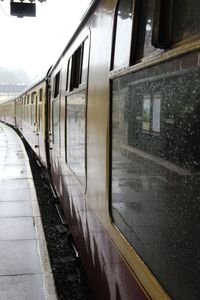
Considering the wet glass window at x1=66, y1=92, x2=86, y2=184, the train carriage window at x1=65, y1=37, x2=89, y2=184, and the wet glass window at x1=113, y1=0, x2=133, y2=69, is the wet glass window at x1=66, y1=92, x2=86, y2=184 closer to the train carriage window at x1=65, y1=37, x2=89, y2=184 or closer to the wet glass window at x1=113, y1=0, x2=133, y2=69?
the train carriage window at x1=65, y1=37, x2=89, y2=184

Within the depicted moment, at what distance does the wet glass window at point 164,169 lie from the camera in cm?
159

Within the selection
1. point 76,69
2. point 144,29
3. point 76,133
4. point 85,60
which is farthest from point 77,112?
point 144,29

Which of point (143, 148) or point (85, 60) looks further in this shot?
point (85, 60)

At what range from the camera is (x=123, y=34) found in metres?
2.51

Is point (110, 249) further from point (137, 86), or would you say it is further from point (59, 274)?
point (59, 274)

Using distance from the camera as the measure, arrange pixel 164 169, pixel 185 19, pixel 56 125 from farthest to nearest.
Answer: pixel 56 125, pixel 164 169, pixel 185 19

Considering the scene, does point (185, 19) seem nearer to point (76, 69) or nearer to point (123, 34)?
point (123, 34)

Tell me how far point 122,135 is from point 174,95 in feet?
2.64

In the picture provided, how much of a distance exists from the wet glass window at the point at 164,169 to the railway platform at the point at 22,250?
231 centimetres

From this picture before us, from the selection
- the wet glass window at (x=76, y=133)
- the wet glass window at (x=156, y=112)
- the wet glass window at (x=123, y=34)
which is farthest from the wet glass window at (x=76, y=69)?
the wet glass window at (x=156, y=112)

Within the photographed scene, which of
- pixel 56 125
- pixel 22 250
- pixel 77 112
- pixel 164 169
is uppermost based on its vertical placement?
pixel 77 112

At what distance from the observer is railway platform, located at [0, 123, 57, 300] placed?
4477 mm

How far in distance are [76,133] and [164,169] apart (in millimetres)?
2659

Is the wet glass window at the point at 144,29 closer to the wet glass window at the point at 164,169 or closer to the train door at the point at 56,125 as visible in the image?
the wet glass window at the point at 164,169
